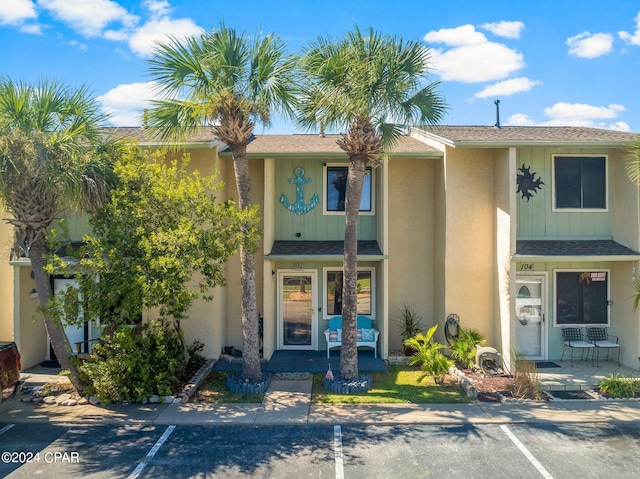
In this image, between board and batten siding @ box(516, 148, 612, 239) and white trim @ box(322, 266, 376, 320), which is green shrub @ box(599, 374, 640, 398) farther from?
white trim @ box(322, 266, 376, 320)

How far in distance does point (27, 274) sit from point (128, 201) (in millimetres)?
4812

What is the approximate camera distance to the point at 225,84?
378 inches

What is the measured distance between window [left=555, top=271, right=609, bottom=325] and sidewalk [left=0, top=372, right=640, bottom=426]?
10.8 feet

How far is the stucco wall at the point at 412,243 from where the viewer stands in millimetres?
13398

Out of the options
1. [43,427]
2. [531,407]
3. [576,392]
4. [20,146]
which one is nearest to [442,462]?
[531,407]

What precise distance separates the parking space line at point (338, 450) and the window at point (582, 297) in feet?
24.9

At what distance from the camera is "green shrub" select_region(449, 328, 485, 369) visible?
11.3 metres

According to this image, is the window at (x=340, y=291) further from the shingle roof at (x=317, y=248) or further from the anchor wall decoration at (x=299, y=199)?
the anchor wall decoration at (x=299, y=199)

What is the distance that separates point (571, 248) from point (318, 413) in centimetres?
773

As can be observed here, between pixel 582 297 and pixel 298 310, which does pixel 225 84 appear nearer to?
pixel 298 310

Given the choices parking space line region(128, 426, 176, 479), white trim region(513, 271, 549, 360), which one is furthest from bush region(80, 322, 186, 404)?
white trim region(513, 271, 549, 360)

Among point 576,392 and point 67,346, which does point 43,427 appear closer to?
point 67,346

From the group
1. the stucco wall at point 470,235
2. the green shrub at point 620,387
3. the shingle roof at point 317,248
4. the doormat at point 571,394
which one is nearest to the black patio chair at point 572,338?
the stucco wall at point 470,235

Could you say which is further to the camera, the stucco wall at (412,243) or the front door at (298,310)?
the stucco wall at (412,243)
